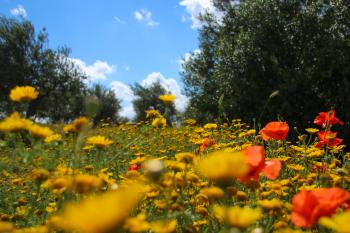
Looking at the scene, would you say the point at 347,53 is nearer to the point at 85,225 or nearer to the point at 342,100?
the point at 342,100

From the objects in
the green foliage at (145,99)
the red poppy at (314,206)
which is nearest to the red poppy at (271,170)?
the red poppy at (314,206)

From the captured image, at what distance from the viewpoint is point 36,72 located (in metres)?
23.9

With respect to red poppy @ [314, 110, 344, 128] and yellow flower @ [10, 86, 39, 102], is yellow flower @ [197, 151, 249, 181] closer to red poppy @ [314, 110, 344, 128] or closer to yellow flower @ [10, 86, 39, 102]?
yellow flower @ [10, 86, 39, 102]

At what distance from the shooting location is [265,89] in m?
12.8

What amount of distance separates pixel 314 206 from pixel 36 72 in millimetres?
23844

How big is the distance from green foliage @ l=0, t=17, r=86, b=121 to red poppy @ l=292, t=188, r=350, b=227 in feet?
71.7

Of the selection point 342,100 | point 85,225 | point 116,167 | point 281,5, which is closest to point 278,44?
point 281,5

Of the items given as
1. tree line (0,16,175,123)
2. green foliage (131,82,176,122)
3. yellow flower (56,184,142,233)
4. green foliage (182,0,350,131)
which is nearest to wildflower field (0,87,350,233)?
yellow flower (56,184,142,233)

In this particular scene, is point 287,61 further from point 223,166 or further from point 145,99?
point 145,99

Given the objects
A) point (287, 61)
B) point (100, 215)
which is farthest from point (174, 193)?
point (287, 61)

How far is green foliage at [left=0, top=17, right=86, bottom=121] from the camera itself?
22.8m

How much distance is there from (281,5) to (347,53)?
2.19m

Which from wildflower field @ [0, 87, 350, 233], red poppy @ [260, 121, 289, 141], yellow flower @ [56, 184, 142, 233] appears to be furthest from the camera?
red poppy @ [260, 121, 289, 141]

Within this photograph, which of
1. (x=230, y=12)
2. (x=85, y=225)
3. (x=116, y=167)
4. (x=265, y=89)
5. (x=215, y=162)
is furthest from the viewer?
(x=230, y=12)
